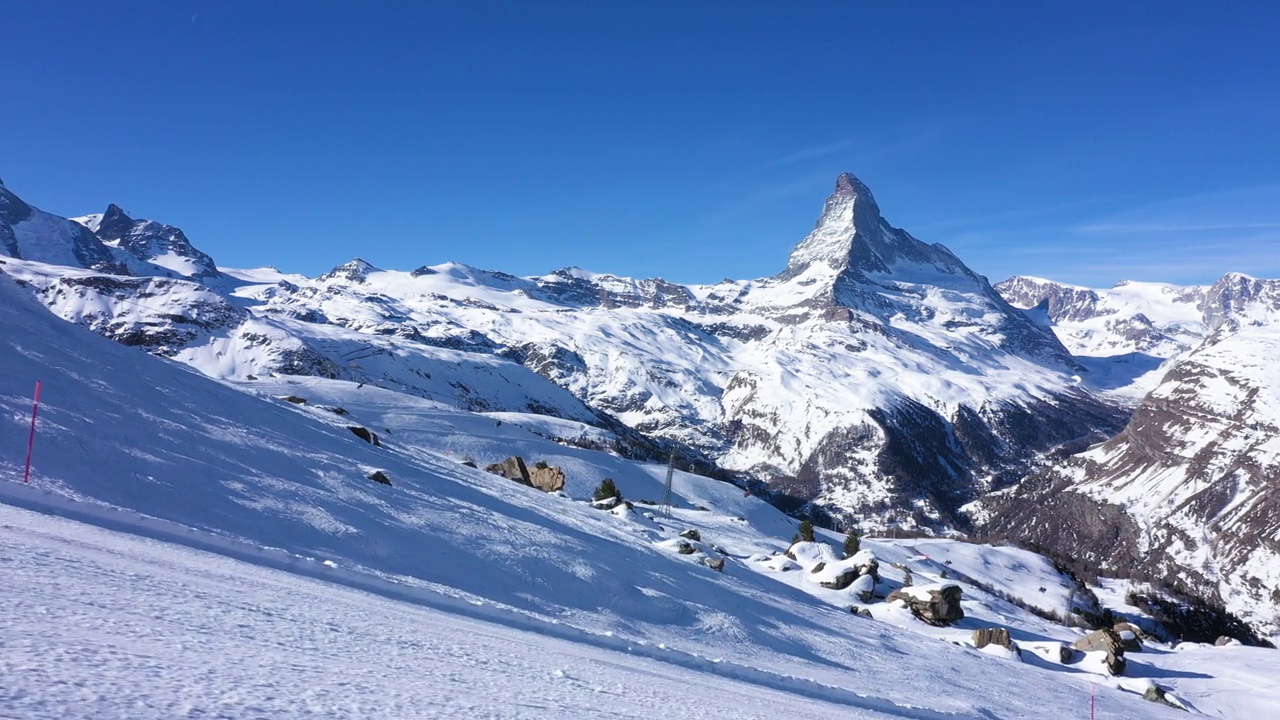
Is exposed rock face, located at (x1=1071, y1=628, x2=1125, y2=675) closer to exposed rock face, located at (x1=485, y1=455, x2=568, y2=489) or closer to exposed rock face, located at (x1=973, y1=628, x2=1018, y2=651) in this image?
exposed rock face, located at (x1=973, y1=628, x2=1018, y2=651)

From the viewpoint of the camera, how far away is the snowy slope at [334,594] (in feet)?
25.4

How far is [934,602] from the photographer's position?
165ft

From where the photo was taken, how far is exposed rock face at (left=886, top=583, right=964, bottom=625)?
49631mm

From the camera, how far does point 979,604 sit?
2367 inches

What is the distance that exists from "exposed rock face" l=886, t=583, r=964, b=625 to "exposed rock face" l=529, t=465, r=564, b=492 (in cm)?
3166

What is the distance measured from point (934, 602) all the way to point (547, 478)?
3605cm

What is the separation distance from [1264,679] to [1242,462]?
18610 centimetres

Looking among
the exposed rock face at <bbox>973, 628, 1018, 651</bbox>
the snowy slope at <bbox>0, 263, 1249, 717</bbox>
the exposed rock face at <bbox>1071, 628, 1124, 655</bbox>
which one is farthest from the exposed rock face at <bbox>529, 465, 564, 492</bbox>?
the exposed rock face at <bbox>1071, 628, 1124, 655</bbox>

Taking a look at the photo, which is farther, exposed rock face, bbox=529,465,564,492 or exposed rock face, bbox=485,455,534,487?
exposed rock face, bbox=529,465,564,492

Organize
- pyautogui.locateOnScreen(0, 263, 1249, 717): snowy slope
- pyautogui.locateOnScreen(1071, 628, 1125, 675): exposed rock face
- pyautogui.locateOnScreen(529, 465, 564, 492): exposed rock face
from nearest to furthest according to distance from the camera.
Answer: pyautogui.locateOnScreen(0, 263, 1249, 717): snowy slope → pyautogui.locateOnScreen(1071, 628, 1125, 675): exposed rock face → pyautogui.locateOnScreen(529, 465, 564, 492): exposed rock face

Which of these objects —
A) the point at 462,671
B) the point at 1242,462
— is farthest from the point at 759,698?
the point at 1242,462

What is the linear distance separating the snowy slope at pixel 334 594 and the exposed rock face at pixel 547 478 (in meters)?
26.8

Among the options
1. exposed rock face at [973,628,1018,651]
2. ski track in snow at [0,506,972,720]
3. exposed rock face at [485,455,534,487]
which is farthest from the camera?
exposed rock face at [485,455,534,487]

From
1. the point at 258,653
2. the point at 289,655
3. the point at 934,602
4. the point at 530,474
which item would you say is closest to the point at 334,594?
the point at 289,655
